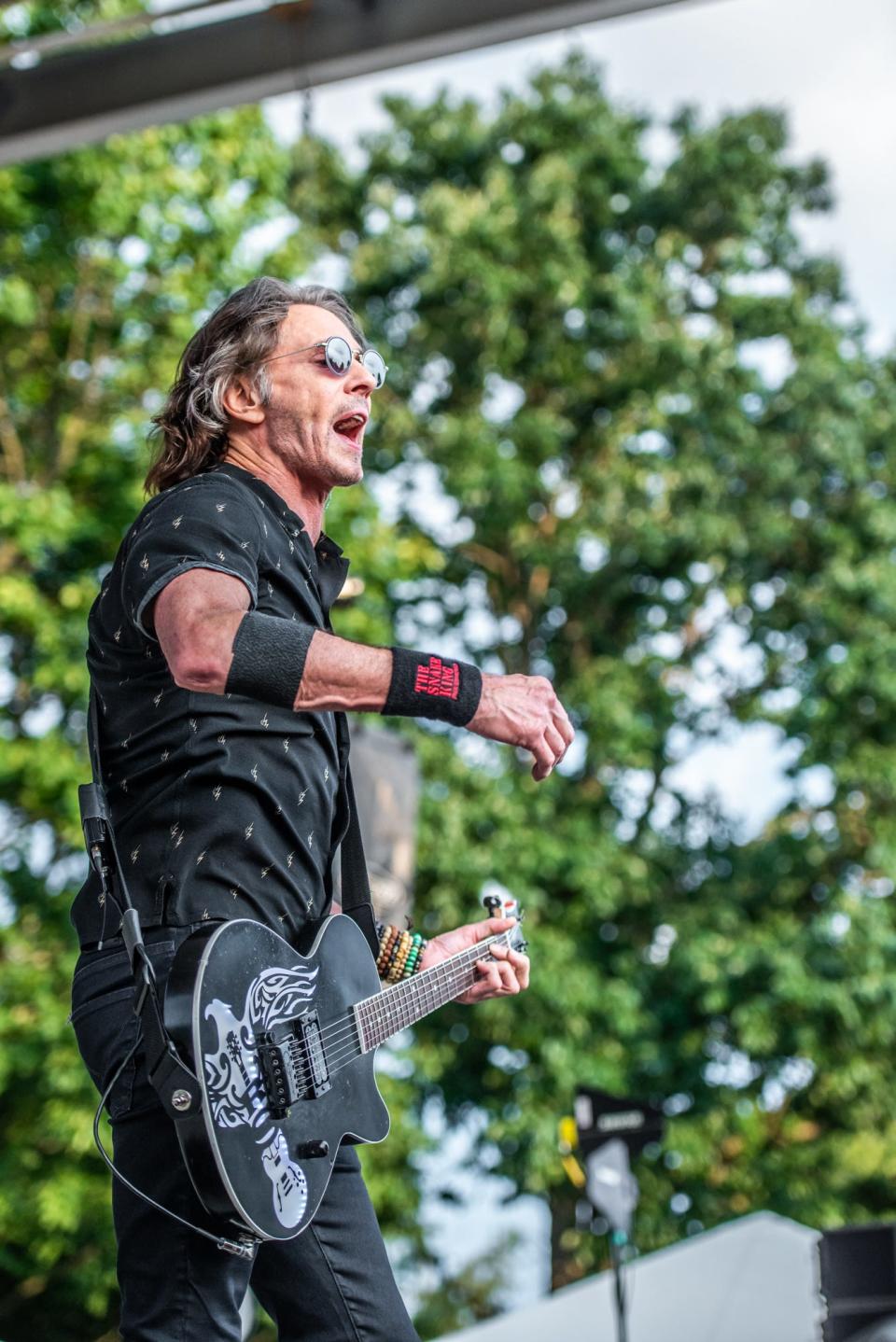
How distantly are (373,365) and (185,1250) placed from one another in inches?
41.6

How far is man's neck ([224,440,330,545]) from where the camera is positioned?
6.02 feet

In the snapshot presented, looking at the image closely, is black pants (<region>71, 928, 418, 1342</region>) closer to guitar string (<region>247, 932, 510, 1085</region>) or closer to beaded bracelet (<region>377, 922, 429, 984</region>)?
guitar string (<region>247, 932, 510, 1085</region>)

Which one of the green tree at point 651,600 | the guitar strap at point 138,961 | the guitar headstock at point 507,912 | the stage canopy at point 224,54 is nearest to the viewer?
the guitar strap at point 138,961

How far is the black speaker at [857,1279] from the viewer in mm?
2115

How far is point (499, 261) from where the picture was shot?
10.8 m

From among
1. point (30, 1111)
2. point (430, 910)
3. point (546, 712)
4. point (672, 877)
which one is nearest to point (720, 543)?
point (672, 877)

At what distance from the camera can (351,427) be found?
1890mm

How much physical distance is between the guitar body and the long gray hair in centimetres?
59

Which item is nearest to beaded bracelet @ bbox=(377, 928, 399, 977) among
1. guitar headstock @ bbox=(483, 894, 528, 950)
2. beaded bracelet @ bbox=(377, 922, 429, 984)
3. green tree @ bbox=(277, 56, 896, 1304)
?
beaded bracelet @ bbox=(377, 922, 429, 984)

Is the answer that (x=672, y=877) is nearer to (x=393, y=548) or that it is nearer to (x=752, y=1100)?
(x=752, y=1100)

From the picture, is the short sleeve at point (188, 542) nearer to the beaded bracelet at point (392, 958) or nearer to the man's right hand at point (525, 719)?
the man's right hand at point (525, 719)

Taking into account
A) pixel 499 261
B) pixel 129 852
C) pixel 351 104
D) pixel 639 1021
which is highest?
pixel 351 104

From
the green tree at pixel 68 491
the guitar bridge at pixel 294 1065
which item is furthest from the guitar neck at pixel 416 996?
the green tree at pixel 68 491

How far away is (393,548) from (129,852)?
22.8 feet
